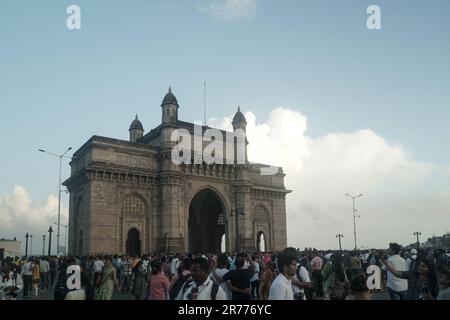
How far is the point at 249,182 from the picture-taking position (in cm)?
4556

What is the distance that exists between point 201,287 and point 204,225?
44168 millimetres

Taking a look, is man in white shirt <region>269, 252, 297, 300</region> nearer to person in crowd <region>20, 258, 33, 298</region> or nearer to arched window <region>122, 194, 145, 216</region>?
person in crowd <region>20, 258, 33, 298</region>

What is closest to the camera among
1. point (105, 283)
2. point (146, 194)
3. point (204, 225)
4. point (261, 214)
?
point (105, 283)

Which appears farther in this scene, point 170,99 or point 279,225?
point 279,225

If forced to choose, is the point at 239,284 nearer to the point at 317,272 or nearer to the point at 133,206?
the point at 317,272

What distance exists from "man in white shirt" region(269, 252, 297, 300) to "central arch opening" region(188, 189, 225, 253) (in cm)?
4128

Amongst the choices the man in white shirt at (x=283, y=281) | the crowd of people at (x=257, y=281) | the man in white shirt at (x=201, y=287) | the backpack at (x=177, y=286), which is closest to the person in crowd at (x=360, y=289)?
the crowd of people at (x=257, y=281)

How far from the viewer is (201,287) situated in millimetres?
6008

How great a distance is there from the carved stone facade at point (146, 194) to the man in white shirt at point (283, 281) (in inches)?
1189

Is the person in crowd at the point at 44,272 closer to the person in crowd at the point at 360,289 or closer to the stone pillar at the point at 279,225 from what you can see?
the person in crowd at the point at 360,289

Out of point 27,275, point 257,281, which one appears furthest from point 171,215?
point 257,281

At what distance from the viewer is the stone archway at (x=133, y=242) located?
3819 centimetres
